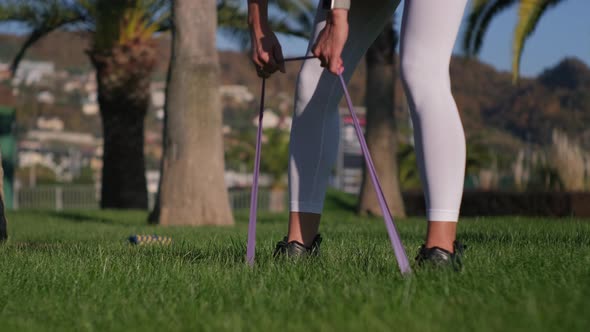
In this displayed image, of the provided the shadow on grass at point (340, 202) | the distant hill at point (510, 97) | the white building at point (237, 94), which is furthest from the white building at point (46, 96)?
the shadow on grass at point (340, 202)

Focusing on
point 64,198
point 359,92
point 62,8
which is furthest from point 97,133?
point 62,8

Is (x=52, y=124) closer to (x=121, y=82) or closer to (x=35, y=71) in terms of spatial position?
(x=35, y=71)

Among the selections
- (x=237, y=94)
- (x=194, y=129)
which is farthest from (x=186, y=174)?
(x=237, y=94)

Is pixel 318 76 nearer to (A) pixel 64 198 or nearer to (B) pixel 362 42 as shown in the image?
(B) pixel 362 42

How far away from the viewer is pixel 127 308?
265cm

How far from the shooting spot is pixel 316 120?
12.5 feet

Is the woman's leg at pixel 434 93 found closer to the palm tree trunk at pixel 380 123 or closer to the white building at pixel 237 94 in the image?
the palm tree trunk at pixel 380 123

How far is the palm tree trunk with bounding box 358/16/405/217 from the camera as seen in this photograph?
55.3 ft

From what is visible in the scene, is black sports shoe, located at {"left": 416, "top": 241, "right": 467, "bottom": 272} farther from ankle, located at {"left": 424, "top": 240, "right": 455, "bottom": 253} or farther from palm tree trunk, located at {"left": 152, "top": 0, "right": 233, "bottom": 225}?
palm tree trunk, located at {"left": 152, "top": 0, "right": 233, "bottom": 225}

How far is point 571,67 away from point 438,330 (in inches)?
3061

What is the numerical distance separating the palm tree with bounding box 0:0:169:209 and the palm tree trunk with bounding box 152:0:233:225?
25.9 ft

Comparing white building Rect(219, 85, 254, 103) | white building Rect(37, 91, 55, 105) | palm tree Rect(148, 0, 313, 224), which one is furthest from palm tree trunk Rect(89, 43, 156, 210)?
white building Rect(37, 91, 55, 105)

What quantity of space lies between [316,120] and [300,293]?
1212mm

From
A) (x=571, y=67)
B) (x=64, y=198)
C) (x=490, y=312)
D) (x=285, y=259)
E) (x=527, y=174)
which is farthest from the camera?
(x=571, y=67)
